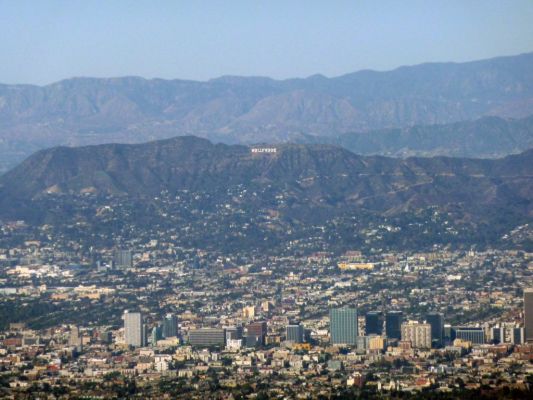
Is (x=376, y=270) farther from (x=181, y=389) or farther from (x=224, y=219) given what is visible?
(x=181, y=389)

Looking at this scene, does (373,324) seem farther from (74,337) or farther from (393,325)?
(74,337)

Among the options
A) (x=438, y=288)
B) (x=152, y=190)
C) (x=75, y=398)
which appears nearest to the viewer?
(x=75, y=398)

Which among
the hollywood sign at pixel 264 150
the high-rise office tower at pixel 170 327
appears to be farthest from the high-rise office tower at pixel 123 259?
the hollywood sign at pixel 264 150

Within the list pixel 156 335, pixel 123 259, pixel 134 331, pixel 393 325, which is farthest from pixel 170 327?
pixel 123 259

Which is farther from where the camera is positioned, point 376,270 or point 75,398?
point 376,270

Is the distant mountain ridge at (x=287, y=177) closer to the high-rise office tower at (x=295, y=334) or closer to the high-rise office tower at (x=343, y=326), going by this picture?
the high-rise office tower at (x=343, y=326)

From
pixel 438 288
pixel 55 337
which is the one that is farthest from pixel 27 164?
pixel 55 337

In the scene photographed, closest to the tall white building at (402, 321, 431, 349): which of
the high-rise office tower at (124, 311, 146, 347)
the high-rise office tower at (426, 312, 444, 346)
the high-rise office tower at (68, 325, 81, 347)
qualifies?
the high-rise office tower at (426, 312, 444, 346)

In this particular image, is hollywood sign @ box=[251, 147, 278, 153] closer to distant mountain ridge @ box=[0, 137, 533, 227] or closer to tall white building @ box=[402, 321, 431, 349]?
distant mountain ridge @ box=[0, 137, 533, 227]
